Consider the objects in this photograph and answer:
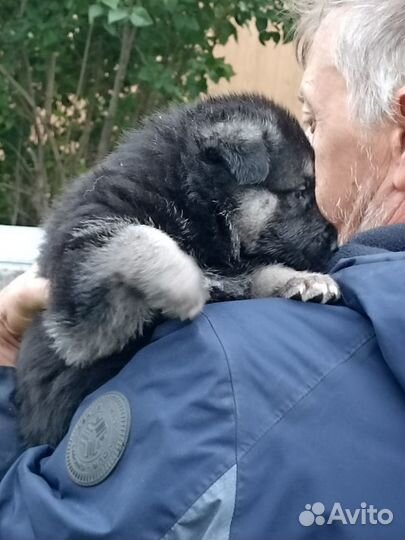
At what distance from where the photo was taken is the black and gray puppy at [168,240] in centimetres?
230

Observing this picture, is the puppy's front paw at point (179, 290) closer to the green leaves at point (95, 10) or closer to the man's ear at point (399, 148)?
the man's ear at point (399, 148)

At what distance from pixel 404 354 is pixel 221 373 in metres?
0.34

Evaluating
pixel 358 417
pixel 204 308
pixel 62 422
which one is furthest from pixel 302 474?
pixel 62 422

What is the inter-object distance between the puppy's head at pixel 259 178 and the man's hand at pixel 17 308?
1.61 feet

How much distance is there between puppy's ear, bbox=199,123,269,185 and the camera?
8.61 feet

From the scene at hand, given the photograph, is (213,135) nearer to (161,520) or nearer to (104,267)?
(104,267)

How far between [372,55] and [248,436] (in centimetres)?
104

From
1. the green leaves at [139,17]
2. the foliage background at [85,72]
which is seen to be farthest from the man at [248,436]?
the foliage background at [85,72]

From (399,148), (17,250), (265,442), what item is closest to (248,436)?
(265,442)

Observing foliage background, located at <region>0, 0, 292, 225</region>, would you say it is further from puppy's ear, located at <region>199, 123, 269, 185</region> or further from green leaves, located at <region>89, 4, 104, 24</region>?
puppy's ear, located at <region>199, 123, 269, 185</region>

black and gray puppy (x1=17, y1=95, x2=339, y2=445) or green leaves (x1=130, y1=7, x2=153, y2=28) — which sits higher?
green leaves (x1=130, y1=7, x2=153, y2=28)

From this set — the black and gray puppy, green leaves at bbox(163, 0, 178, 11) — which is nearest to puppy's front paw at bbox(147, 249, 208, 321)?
the black and gray puppy

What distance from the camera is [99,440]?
1.88 metres

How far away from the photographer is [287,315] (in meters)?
1.95
